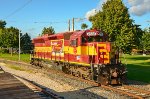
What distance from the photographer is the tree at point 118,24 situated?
44.3 m

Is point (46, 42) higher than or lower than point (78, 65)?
higher

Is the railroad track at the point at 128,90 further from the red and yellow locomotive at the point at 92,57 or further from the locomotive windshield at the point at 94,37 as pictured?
the locomotive windshield at the point at 94,37

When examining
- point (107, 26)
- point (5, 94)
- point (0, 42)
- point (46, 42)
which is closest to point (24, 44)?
point (0, 42)

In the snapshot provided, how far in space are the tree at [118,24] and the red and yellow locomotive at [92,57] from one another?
61.4 feet

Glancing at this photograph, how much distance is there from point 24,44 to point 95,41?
72365 mm

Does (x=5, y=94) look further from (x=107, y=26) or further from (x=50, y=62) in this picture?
Answer: (x=107, y=26)

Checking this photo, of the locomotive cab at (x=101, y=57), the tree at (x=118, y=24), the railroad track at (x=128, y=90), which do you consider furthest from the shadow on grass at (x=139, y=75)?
the tree at (x=118, y=24)

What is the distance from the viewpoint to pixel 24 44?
92250mm

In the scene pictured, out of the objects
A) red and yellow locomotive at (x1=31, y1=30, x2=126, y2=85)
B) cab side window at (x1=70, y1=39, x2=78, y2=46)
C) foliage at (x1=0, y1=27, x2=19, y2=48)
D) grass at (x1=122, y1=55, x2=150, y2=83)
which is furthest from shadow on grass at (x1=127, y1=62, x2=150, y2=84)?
foliage at (x1=0, y1=27, x2=19, y2=48)

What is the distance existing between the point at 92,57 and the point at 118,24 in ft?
81.0

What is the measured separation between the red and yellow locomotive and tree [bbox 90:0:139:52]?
61.4 feet

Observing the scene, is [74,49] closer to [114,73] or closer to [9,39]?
[114,73]

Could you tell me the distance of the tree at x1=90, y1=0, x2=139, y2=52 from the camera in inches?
1743

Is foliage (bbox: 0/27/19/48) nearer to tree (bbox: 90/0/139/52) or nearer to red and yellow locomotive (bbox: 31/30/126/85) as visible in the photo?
tree (bbox: 90/0/139/52)
